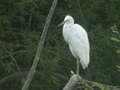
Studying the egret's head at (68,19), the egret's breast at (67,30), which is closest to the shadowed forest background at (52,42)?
the egret's breast at (67,30)

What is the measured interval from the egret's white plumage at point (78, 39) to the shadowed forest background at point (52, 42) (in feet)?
3.17

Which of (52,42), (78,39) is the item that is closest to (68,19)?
(78,39)

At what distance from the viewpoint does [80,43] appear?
5086 millimetres

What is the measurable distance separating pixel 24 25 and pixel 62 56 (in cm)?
105

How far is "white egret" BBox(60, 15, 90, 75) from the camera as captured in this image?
5.01 m

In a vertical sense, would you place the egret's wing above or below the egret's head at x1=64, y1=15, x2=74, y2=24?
below

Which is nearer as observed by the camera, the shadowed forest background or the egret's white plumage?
the egret's white plumage

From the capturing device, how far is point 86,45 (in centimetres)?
501

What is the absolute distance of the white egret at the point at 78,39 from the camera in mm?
5012

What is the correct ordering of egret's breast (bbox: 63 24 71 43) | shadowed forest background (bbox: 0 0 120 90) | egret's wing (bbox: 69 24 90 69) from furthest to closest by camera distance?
shadowed forest background (bbox: 0 0 120 90) < egret's breast (bbox: 63 24 71 43) < egret's wing (bbox: 69 24 90 69)

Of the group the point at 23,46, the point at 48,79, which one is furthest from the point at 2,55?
the point at 48,79

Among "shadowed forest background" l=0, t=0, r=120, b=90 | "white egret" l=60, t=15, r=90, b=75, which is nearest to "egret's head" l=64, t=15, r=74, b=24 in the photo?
"white egret" l=60, t=15, r=90, b=75

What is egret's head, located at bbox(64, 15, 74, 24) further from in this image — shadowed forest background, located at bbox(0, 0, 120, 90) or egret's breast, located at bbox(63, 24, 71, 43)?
shadowed forest background, located at bbox(0, 0, 120, 90)

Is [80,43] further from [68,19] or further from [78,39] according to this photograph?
[68,19]
